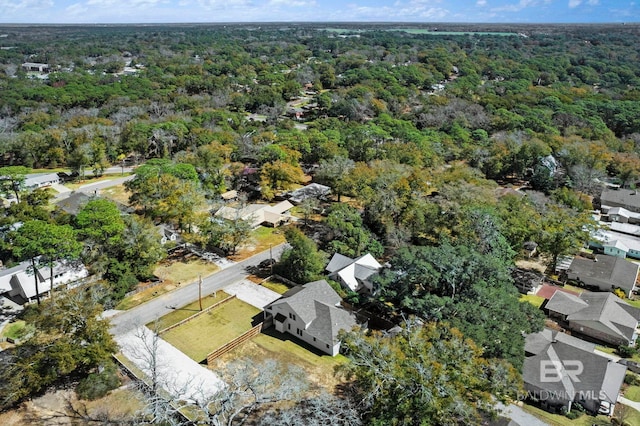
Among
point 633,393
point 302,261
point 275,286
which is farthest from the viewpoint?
point 275,286

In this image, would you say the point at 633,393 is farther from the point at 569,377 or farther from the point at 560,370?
the point at 560,370

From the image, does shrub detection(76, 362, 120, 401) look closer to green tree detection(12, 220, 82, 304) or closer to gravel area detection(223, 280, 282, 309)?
green tree detection(12, 220, 82, 304)

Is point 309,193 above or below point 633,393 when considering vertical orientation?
above

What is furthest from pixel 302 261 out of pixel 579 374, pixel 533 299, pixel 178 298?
pixel 579 374

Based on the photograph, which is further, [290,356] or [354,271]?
[354,271]

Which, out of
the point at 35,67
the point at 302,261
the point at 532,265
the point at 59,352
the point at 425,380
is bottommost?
the point at 532,265

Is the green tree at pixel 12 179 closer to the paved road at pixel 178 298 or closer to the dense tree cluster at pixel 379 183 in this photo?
the dense tree cluster at pixel 379 183

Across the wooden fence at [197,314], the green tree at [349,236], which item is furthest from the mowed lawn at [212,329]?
the green tree at [349,236]
